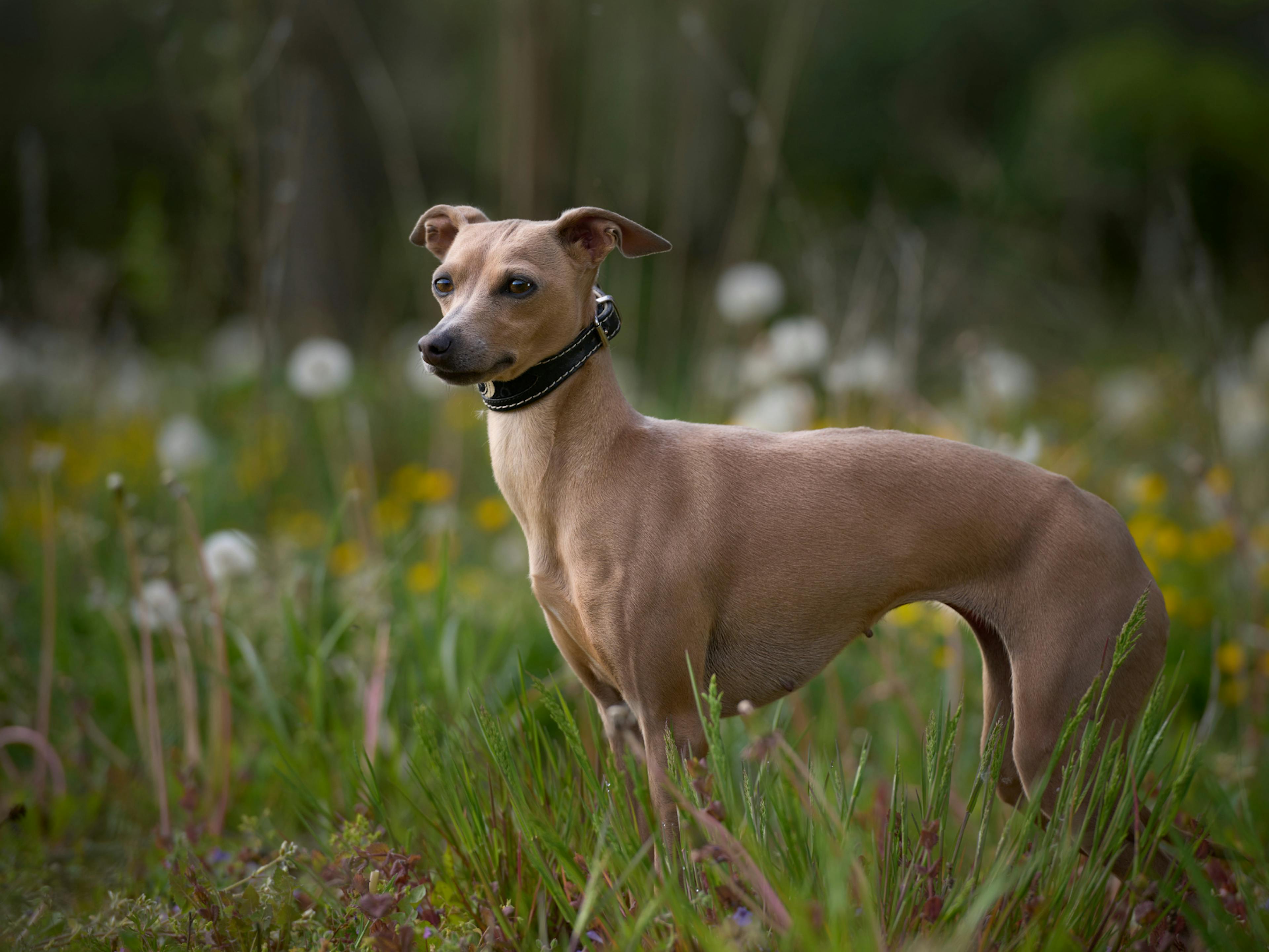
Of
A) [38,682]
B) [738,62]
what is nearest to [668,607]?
[38,682]

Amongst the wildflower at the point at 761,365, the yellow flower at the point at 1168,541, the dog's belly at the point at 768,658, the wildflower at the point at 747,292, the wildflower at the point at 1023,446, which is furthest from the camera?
the wildflower at the point at 747,292

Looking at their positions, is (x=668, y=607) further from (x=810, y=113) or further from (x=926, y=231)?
(x=810, y=113)

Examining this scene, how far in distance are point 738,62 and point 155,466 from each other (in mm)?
8272

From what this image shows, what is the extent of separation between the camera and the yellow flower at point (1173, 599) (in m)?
4.17

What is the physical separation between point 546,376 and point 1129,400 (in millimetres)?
5156

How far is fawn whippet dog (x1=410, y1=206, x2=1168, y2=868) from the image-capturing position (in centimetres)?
207

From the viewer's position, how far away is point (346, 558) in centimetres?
550

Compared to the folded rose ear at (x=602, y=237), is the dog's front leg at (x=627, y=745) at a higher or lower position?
lower

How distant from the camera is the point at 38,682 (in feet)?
13.0

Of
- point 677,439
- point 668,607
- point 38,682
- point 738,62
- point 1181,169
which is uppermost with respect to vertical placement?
point 738,62

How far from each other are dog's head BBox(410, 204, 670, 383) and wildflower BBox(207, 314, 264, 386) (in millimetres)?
5316

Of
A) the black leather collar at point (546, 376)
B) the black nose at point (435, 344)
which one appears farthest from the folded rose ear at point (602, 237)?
the black nose at point (435, 344)

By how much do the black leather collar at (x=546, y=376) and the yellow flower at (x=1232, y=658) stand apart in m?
2.77

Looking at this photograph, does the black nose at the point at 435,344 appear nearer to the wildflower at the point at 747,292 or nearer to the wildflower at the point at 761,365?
the wildflower at the point at 761,365
